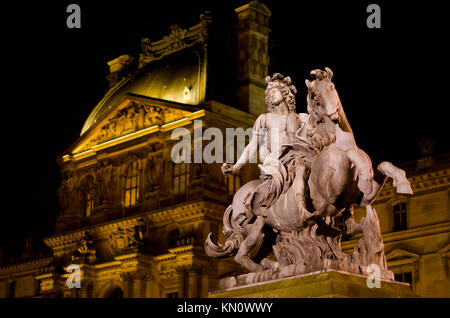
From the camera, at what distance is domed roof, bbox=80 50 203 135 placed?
4078cm

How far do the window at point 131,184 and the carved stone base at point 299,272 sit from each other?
3115 cm

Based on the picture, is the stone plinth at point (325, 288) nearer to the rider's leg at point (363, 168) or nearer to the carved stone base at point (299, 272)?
the carved stone base at point (299, 272)

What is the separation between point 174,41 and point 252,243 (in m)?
35.2

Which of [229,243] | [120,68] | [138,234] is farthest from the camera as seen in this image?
[120,68]

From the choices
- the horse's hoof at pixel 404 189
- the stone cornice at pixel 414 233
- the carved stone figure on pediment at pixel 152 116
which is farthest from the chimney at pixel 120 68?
the horse's hoof at pixel 404 189

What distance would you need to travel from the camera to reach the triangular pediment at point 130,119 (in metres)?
39.3

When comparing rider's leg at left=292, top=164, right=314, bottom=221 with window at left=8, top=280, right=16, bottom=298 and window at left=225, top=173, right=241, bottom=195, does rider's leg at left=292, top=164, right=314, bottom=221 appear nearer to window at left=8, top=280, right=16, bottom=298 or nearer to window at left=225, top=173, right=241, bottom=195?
window at left=225, top=173, right=241, bottom=195

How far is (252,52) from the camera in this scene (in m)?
41.6

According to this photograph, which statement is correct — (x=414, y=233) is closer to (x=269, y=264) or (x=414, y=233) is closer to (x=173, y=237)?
(x=173, y=237)

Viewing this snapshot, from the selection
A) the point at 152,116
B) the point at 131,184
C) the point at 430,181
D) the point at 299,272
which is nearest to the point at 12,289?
the point at 131,184

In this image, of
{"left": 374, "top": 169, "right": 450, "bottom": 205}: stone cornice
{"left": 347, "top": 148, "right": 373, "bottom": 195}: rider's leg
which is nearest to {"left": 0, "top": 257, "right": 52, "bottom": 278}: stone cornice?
{"left": 374, "top": 169, "right": 450, "bottom": 205}: stone cornice

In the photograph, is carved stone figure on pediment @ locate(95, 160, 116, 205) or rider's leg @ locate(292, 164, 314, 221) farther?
carved stone figure on pediment @ locate(95, 160, 116, 205)

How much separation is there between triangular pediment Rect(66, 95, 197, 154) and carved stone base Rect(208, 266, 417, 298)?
96.5 ft
